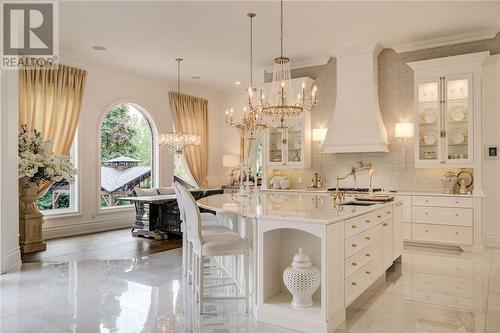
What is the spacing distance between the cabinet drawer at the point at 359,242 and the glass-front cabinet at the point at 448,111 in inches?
115

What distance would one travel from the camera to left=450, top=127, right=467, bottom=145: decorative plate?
227 inches

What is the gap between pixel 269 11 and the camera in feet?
15.9

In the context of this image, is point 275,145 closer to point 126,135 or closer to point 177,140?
point 177,140

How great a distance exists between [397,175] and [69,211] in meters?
5.64

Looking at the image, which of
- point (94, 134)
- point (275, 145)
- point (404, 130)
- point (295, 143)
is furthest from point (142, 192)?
point (404, 130)

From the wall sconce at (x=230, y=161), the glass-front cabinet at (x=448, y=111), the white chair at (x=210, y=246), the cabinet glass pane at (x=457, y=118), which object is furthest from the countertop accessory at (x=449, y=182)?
the wall sconce at (x=230, y=161)

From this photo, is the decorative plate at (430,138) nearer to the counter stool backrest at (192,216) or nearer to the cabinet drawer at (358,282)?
the cabinet drawer at (358,282)

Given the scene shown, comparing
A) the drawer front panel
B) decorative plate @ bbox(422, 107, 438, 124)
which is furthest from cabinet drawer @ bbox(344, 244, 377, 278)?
decorative plate @ bbox(422, 107, 438, 124)

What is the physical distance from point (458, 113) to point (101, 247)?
5.71 m

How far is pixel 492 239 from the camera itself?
5.69m

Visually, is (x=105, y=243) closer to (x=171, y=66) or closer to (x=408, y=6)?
(x=171, y=66)

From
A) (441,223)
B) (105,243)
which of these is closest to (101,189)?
(105,243)

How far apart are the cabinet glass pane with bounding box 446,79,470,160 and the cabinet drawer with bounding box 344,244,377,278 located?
3052 millimetres

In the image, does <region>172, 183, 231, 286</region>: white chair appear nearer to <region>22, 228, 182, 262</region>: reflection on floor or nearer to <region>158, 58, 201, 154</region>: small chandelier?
<region>22, 228, 182, 262</region>: reflection on floor
